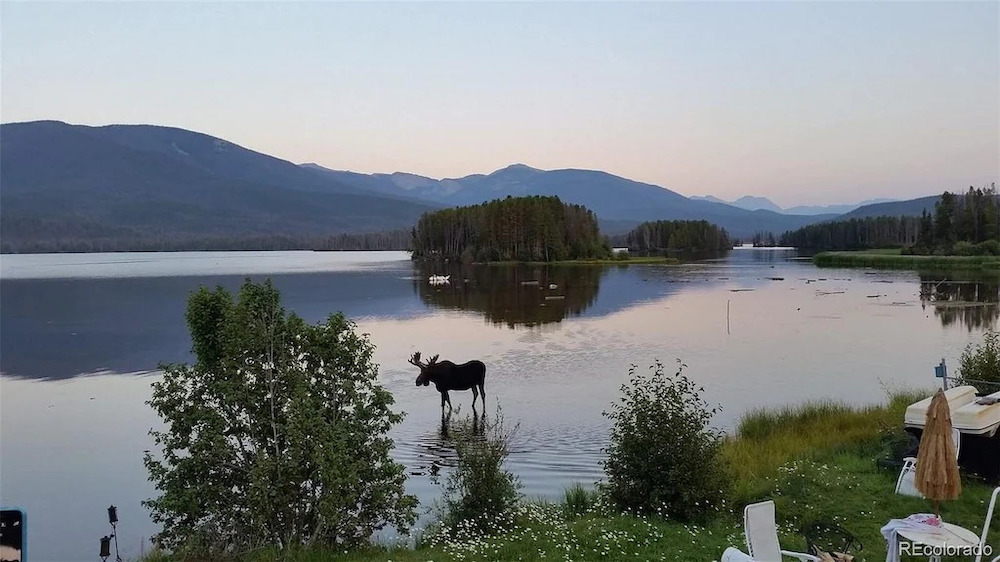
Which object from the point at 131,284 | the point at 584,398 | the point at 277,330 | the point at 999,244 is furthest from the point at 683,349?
the point at 999,244

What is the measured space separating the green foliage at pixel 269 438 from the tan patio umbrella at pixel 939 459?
5.63m

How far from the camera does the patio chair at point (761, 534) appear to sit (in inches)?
224

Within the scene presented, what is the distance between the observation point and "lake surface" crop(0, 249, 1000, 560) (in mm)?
13461

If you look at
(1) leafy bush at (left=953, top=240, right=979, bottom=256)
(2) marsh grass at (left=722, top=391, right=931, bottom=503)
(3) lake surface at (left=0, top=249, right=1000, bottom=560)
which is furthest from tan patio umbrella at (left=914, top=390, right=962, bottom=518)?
(1) leafy bush at (left=953, top=240, right=979, bottom=256)

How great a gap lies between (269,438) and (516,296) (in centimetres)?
4650

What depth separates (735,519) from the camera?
8930 millimetres

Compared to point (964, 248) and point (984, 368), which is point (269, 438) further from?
point (964, 248)

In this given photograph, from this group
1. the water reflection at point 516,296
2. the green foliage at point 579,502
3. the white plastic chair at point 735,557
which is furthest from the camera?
the water reflection at point 516,296

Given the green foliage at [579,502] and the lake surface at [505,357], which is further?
the lake surface at [505,357]

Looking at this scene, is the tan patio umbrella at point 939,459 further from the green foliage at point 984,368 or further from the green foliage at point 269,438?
the green foliage at point 984,368

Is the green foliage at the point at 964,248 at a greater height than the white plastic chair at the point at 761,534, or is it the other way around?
the green foliage at the point at 964,248

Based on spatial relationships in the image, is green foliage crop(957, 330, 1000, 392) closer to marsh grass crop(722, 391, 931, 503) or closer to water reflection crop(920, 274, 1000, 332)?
marsh grass crop(722, 391, 931, 503)

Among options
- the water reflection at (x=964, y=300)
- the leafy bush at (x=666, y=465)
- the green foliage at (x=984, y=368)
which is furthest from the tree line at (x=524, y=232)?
the leafy bush at (x=666, y=465)

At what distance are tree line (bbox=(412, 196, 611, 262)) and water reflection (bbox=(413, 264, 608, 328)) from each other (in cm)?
3406
